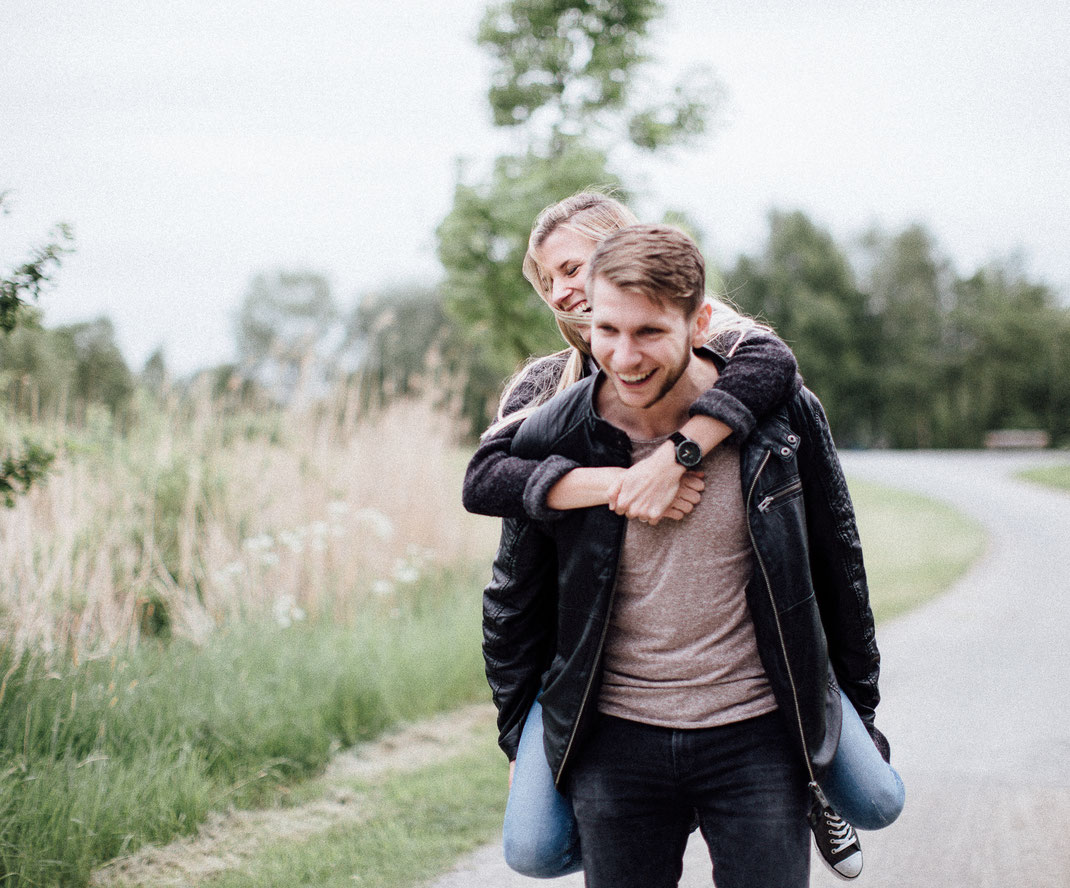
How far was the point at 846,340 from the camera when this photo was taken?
4844cm

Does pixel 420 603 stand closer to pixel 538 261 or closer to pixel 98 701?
pixel 98 701

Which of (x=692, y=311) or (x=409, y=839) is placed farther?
(x=409, y=839)

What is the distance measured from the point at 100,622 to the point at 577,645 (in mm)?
3443

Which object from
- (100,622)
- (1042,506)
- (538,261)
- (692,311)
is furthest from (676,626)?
(1042,506)

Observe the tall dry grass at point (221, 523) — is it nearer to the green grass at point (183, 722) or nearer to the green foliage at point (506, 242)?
the green grass at point (183, 722)

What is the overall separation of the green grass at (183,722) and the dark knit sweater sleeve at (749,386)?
2.80 meters

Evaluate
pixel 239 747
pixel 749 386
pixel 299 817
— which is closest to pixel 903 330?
pixel 239 747

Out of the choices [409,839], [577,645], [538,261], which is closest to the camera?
[577,645]

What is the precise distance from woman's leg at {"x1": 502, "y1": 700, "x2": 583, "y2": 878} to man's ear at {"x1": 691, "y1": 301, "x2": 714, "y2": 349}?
38.5 inches

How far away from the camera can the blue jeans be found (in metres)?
2.04

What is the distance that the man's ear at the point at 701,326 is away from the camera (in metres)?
1.87

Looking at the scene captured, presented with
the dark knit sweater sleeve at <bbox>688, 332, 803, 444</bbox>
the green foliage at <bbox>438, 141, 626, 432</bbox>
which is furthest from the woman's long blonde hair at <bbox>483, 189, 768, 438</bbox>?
the green foliage at <bbox>438, 141, 626, 432</bbox>

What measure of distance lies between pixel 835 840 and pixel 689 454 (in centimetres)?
97

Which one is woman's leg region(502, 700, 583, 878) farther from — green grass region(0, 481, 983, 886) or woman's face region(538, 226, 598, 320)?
green grass region(0, 481, 983, 886)
